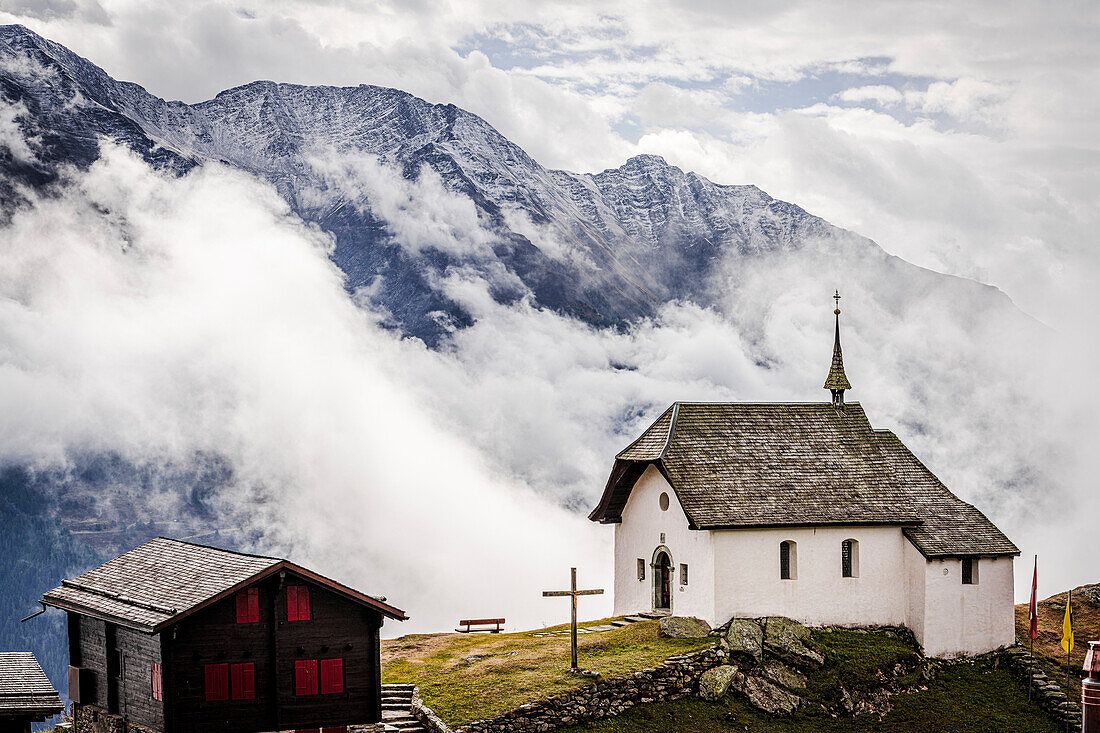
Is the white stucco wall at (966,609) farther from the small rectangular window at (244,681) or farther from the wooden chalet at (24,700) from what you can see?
the wooden chalet at (24,700)

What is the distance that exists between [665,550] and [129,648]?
24.9 meters

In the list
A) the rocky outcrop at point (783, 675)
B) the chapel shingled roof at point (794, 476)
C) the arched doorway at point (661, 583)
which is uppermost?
the chapel shingled roof at point (794, 476)

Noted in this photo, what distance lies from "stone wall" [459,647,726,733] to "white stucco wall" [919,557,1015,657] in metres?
11.3

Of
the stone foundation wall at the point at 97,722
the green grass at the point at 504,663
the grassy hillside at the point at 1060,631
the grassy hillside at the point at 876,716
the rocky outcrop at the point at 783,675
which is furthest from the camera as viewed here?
the grassy hillside at the point at 1060,631

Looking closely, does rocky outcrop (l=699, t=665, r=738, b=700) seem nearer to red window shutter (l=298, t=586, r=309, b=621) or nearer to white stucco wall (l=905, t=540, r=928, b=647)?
white stucco wall (l=905, t=540, r=928, b=647)

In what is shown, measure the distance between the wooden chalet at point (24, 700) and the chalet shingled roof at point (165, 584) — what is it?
3.35m

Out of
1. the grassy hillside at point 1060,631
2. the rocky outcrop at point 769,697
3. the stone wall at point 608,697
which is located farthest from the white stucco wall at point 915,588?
the stone wall at point 608,697

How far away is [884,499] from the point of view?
188 ft

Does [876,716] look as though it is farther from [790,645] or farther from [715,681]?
[715,681]

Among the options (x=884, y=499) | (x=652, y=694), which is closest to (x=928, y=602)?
(x=884, y=499)

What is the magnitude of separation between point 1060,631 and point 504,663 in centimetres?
3060

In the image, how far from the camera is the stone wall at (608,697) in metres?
44.5

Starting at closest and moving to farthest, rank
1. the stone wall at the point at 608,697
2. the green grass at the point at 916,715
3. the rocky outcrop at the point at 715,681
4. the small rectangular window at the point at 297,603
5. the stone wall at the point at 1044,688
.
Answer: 1. the small rectangular window at the point at 297,603
2. the stone wall at the point at 608,697
3. the green grass at the point at 916,715
4. the rocky outcrop at the point at 715,681
5. the stone wall at the point at 1044,688

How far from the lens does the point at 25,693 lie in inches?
1430
